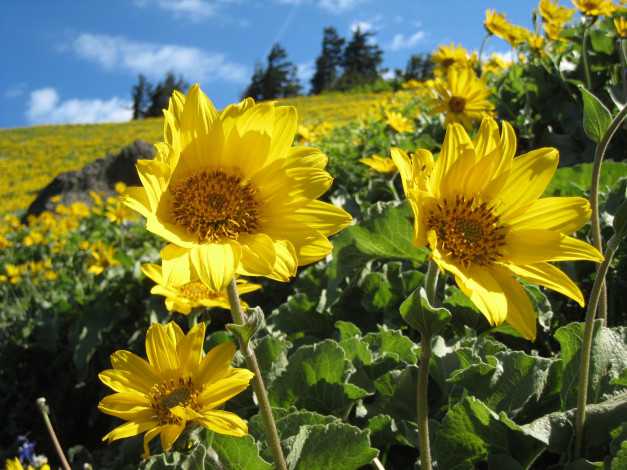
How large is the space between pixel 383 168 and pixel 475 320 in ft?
4.72

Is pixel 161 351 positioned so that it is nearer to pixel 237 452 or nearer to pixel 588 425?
pixel 237 452

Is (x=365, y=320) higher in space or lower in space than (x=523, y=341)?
higher

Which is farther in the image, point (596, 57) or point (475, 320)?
point (596, 57)

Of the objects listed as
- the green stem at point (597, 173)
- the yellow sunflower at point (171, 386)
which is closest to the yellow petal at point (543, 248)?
the green stem at point (597, 173)

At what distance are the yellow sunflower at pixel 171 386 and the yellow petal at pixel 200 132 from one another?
1.23 ft

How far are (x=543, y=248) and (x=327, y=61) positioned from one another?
61624 millimetres

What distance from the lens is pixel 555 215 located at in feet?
3.17

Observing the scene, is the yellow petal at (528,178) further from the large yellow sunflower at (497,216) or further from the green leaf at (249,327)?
the green leaf at (249,327)

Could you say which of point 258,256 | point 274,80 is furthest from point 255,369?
point 274,80

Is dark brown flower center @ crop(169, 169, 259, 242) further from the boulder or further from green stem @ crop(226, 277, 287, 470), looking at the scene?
the boulder

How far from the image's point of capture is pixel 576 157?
309 cm

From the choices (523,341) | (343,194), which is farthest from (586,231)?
(343,194)

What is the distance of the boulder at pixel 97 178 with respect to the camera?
11.8 metres

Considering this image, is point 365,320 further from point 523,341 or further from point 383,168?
→ point 383,168
